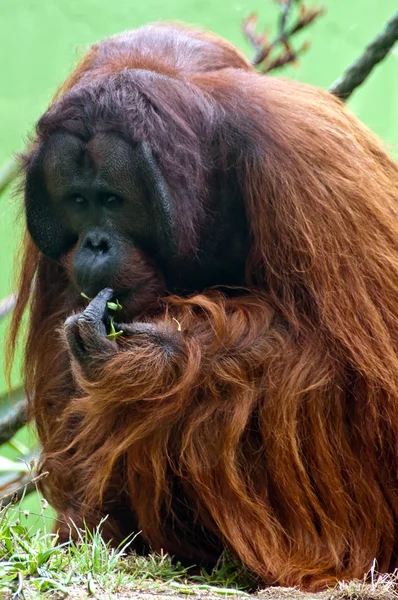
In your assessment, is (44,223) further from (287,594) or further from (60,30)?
(60,30)

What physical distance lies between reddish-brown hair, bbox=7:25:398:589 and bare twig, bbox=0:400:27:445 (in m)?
0.91

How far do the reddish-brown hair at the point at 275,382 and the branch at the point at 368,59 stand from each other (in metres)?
0.97

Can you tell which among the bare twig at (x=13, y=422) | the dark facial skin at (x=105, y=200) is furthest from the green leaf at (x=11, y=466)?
the dark facial skin at (x=105, y=200)

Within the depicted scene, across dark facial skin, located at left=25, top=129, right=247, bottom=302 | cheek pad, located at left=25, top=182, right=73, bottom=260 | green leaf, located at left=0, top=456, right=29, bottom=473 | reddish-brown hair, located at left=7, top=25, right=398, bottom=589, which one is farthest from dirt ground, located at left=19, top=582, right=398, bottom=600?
green leaf, located at left=0, top=456, right=29, bottom=473

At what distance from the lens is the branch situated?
4.38 meters

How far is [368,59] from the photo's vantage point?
439 cm

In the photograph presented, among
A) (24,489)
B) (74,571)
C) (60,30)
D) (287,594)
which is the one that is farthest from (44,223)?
(60,30)

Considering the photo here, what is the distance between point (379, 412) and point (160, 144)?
1239 millimetres

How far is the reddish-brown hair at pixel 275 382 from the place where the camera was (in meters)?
3.24

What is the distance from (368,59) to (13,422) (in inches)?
93.3

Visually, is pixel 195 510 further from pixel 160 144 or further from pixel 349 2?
pixel 349 2

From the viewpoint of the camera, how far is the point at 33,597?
2.40m

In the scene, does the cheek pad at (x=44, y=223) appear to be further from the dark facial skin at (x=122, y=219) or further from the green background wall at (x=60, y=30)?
the green background wall at (x=60, y=30)

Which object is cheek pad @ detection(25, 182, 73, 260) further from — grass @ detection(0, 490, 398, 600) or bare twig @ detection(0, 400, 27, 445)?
grass @ detection(0, 490, 398, 600)
